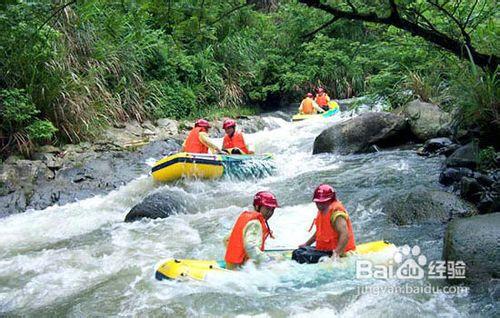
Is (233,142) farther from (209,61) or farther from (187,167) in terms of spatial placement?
(209,61)

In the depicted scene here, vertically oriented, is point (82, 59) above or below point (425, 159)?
above

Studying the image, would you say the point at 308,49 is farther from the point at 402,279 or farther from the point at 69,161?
the point at 402,279

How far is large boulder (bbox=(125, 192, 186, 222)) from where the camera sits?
7.18m

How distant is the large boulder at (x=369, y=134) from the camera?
9.91 m

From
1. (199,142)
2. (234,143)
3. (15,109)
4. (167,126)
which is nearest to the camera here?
(15,109)

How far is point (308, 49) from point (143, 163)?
941 cm

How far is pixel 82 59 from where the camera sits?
11.5 metres

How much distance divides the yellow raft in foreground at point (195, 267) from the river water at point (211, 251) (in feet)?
0.28

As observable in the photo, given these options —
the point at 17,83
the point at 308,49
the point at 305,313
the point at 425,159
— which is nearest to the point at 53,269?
the point at 305,313

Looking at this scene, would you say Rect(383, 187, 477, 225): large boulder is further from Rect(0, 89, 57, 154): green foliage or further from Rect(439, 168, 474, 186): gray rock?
Rect(0, 89, 57, 154): green foliage

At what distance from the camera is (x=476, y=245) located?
4.34 m

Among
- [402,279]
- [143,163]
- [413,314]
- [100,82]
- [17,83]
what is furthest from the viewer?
[100,82]

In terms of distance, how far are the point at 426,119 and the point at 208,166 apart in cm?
431

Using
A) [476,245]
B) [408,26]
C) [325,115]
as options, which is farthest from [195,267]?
[325,115]
